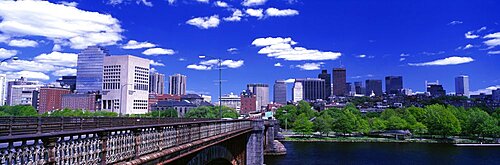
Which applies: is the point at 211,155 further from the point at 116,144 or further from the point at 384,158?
the point at 384,158

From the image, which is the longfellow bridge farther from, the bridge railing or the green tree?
the green tree

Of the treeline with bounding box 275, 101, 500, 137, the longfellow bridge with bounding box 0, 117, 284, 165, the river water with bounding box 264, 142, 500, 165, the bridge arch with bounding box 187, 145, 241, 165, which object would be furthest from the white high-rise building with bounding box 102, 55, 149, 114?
the longfellow bridge with bounding box 0, 117, 284, 165

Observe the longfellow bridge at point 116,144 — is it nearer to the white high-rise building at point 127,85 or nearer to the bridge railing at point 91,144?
the bridge railing at point 91,144

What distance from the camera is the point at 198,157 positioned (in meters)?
18.3

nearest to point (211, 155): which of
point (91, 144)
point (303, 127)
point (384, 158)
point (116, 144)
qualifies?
point (116, 144)

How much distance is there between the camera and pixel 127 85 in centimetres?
17588

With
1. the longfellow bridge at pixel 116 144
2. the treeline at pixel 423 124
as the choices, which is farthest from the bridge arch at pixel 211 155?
the treeline at pixel 423 124

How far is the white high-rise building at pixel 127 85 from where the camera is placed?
579 feet

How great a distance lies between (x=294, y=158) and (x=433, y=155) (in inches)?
993

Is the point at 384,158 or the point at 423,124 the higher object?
the point at 423,124

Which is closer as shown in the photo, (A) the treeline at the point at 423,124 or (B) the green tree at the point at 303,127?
(A) the treeline at the point at 423,124

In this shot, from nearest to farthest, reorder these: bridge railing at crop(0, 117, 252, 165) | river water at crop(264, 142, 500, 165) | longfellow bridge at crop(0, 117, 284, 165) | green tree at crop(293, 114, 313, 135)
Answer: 1. bridge railing at crop(0, 117, 252, 165)
2. longfellow bridge at crop(0, 117, 284, 165)
3. river water at crop(264, 142, 500, 165)
4. green tree at crop(293, 114, 313, 135)

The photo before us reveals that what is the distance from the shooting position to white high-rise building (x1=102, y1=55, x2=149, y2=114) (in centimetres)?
17638

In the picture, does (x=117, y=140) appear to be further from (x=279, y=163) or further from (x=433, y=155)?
(x=433, y=155)
